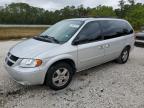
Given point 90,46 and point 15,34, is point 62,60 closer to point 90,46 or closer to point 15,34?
point 90,46

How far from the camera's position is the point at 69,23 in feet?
A: 18.0

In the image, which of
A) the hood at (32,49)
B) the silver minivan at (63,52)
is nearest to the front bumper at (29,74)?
the silver minivan at (63,52)

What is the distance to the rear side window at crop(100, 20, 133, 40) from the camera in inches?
224

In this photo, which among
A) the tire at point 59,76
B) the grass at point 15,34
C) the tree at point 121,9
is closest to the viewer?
the tire at point 59,76

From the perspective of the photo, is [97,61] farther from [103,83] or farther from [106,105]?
[106,105]

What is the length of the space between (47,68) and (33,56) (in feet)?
1.31

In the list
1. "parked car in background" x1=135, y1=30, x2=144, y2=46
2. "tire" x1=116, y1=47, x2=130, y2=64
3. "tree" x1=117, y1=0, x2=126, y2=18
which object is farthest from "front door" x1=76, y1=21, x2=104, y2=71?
"tree" x1=117, y1=0, x2=126, y2=18

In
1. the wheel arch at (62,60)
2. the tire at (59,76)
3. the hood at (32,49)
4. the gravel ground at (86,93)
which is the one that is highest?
the hood at (32,49)

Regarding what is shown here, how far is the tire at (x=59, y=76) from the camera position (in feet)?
14.3

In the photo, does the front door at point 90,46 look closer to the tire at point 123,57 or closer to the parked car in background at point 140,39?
the tire at point 123,57

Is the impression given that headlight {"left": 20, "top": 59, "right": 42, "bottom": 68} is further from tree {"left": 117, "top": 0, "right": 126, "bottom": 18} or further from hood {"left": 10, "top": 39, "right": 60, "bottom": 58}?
tree {"left": 117, "top": 0, "right": 126, "bottom": 18}

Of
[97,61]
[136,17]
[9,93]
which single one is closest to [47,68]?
[9,93]

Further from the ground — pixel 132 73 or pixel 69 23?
pixel 69 23

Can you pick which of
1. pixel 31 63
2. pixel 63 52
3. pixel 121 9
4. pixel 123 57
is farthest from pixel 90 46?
pixel 121 9
